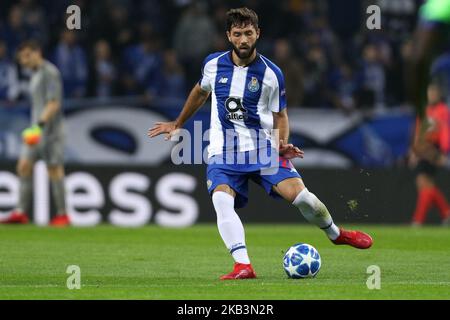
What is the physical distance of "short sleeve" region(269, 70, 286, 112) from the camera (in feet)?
30.4

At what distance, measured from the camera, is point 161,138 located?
17953mm

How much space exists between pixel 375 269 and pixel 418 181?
842 centimetres

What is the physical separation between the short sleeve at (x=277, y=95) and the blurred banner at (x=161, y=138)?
25.9ft

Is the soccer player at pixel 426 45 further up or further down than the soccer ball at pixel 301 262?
further up

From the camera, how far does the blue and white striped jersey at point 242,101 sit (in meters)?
9.24

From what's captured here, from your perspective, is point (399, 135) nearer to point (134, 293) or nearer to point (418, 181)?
point (418, 181)

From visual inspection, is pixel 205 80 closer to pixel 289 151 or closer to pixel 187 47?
pixel 289 151

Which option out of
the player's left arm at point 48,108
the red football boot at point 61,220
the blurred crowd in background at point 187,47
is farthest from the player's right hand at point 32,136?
the blurred crowd in background at point 187,47

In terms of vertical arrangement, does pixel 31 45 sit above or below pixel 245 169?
above

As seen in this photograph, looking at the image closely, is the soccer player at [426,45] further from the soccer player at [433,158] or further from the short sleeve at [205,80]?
the soccer player at [433,158]

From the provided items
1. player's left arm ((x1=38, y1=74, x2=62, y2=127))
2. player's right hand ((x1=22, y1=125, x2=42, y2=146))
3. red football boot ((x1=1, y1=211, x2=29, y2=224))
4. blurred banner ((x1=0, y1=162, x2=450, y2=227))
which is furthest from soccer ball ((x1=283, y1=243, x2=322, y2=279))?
blurred banner ((x1=0, y1=162, x2=450, y2=227))

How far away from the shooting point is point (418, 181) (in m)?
17.7

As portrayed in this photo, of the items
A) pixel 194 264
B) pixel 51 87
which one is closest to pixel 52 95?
pixel 51 87

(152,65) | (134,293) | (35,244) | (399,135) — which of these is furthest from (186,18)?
(134,293)
